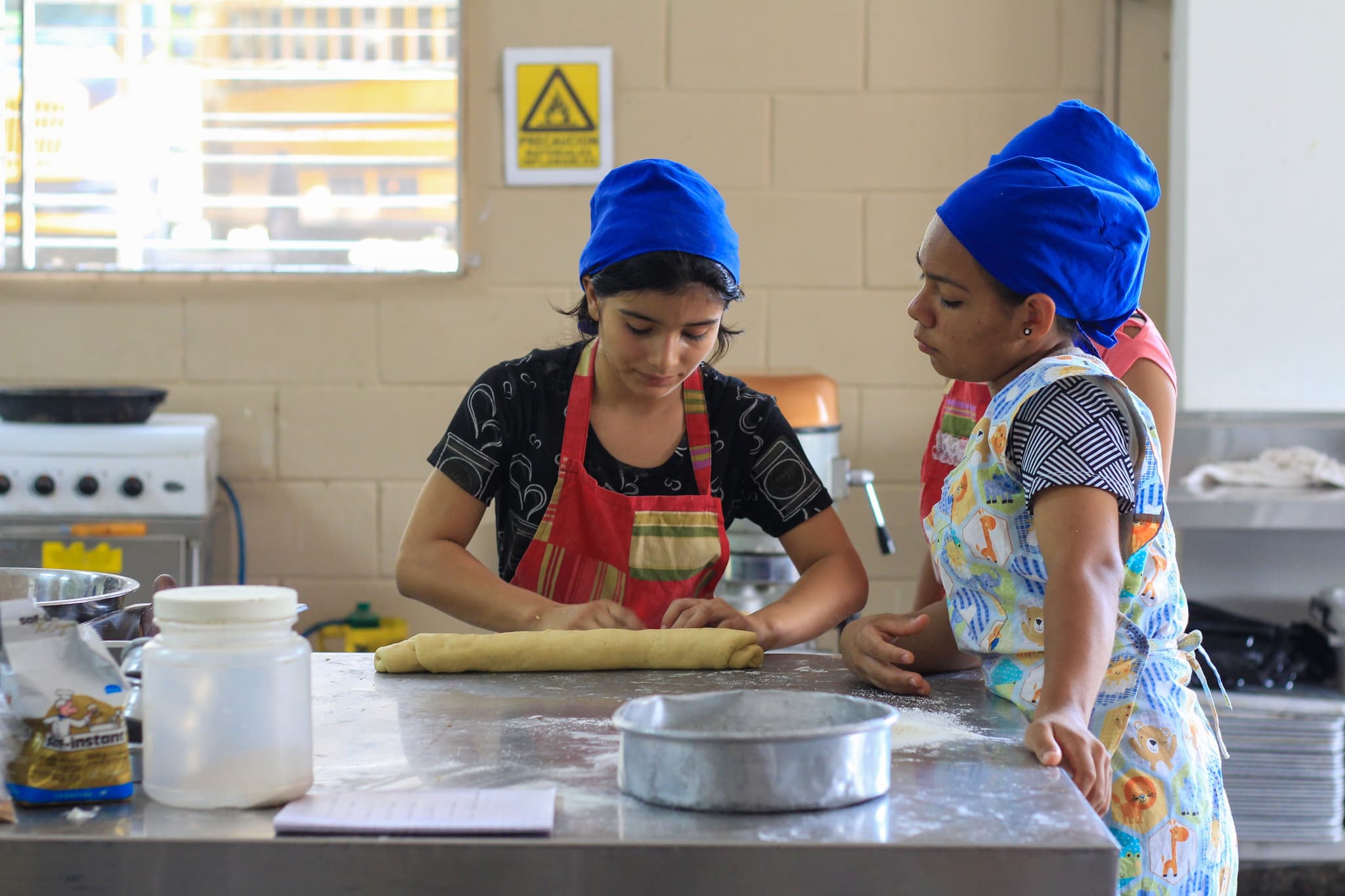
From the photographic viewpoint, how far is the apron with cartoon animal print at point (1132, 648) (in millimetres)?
958

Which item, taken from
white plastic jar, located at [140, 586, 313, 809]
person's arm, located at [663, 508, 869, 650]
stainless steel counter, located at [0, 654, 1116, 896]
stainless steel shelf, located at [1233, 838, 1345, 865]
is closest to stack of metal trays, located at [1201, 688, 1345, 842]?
stainless steel shelf, located at [1233, 838, 1345, 865]

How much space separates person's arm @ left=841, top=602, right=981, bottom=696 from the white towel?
1423mm

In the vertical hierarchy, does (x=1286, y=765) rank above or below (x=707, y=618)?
below

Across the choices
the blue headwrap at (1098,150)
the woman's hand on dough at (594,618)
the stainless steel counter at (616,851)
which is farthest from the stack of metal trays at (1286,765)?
the stainless steel counter at (616,851)

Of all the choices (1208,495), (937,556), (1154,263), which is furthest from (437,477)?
(1154,263)

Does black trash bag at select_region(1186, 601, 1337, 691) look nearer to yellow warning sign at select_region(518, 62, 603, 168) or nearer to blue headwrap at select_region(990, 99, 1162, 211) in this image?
blue headwrap at select_region(990, 99, 1162, 211)

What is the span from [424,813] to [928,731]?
15.6 inches

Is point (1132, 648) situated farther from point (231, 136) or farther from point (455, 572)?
point (231, 136)

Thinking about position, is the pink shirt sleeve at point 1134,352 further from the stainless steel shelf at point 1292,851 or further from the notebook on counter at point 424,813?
the stainless steel shelf at point 1292,851

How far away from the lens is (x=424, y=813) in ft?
2.29

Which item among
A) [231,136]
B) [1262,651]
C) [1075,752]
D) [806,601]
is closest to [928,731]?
[1075,752]

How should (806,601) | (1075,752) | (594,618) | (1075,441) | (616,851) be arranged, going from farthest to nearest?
(806,601) < (594,618) < (1075,441) < (1075,752) < (616,851)

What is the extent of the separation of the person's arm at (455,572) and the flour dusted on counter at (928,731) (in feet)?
1.54

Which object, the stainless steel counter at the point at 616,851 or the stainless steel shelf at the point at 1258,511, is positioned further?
the stainless steel shelf at the point at 1258,511
